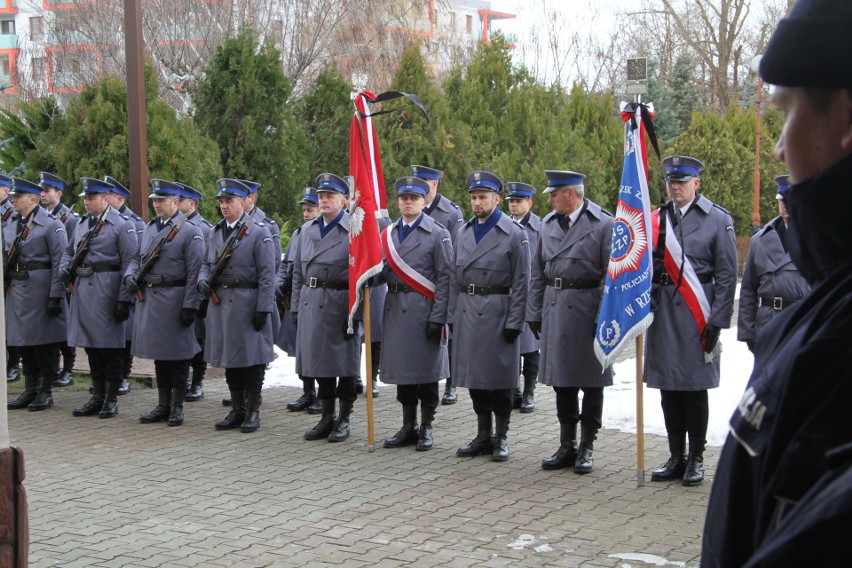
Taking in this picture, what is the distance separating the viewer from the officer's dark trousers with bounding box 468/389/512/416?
26.1ft

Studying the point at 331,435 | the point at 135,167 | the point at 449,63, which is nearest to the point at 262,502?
the point at 331,435

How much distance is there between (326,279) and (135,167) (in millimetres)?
4025

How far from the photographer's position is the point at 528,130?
19984 mm

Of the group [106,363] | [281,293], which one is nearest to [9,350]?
[106,363]

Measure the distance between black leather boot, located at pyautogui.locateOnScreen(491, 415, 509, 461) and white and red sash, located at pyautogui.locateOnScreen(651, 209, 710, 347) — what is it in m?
1.68


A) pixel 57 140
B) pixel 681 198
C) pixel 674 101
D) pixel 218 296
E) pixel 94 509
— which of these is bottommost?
pixel 94 509

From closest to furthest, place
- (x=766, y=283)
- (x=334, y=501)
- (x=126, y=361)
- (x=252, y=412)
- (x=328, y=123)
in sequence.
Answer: (x=334, y=501) → (x=766, y=283) → (x=252, y=412) → (x=126, y=361) → (x=328, y=123)

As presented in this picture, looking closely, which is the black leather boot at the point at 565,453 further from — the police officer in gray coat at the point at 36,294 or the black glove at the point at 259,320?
the police officer in gray coat at the point at 36,294

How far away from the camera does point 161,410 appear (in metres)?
9.59

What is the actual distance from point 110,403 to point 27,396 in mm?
1187

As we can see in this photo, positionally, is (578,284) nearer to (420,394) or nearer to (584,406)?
(584,406)

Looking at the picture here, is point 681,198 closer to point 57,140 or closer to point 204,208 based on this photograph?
point 204,208

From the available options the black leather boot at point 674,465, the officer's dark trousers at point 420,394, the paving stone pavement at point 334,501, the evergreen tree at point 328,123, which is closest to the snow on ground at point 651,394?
the paving stone pavement at point 334,501

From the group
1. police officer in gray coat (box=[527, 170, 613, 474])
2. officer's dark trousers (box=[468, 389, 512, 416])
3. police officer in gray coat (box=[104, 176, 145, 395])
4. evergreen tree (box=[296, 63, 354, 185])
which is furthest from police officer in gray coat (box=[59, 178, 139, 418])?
evergreen tree (box=[296, 63, 354, 185])
